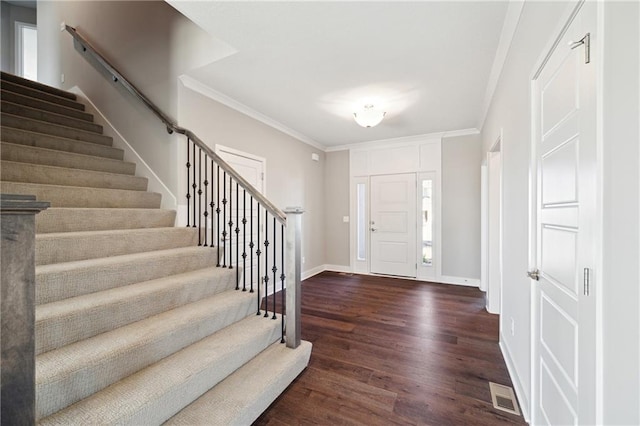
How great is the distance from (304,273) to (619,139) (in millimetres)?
4495

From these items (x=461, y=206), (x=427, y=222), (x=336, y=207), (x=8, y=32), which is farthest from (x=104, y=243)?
(x=8, y=32)

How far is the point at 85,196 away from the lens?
237cm

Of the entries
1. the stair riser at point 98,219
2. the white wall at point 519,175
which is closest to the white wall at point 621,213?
the white wall at point 519,175

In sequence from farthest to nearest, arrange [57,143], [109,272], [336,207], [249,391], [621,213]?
[336,207], [57,143], [109,272], [249,391], [621,213]

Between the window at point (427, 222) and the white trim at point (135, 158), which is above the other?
the white trim at point (135, 158)

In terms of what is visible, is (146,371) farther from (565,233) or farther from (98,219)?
(565,233)

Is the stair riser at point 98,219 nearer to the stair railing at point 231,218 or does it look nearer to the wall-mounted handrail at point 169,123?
the stair railing at point 231,218

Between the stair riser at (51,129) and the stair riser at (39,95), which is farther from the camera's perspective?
the stair riser at (39,95)

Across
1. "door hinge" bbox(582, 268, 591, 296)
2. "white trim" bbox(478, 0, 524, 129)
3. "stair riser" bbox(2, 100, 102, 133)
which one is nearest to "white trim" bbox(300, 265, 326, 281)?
"stair riser" bbox(2, 100, 102, 133)

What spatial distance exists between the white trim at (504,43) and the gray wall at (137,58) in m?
2.41

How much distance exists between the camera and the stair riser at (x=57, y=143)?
2.41 m

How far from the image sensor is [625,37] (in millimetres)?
735

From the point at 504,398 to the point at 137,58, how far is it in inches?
189

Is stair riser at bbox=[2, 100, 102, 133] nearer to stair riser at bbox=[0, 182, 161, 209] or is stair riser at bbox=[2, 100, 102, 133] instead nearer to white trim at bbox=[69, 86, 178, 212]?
white trim at bbox=[69, 86, 178, 212]
